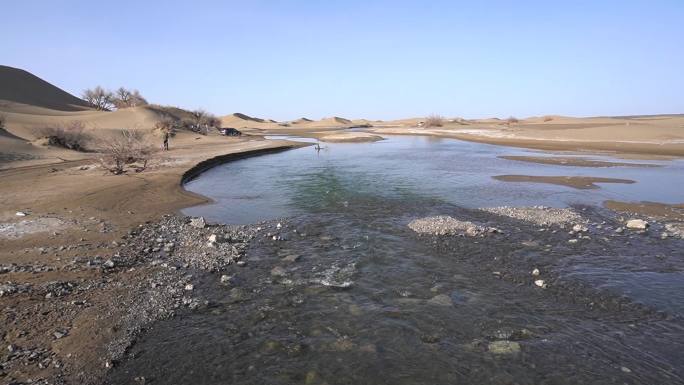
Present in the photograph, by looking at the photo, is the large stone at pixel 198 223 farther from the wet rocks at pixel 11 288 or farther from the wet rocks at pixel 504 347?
the wet rocks at pixel 504 347

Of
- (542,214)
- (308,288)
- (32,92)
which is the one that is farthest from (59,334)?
(32,92)

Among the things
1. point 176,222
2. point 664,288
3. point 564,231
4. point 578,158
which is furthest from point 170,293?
point 578,158

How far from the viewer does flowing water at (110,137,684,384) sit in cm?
548

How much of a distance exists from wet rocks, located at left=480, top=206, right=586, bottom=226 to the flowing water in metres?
0.57

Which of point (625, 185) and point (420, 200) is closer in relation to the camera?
point (420, 200)

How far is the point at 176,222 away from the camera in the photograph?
39.8ft

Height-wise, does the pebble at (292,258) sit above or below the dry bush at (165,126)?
below

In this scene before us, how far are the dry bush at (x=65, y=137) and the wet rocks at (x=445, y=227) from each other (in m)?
28.7

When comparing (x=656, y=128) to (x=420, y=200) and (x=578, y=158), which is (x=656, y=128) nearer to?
(x=578, y=158)

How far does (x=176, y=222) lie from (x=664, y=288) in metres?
11.8

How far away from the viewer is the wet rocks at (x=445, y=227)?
11.1 meters

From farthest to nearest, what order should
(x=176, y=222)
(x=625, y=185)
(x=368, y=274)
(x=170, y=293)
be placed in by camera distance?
(x=625, y=185) → (x=176, y=222) → (x=368, y=274) → (x=170, y=293)

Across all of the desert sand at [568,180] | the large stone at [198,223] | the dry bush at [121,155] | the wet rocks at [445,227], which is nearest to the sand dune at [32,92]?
the dry bush at [121,155]

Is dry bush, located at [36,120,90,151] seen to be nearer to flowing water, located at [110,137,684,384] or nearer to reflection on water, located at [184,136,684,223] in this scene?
reflection on water, located at [184,136,684,223]
